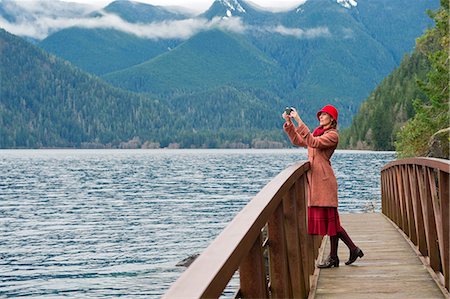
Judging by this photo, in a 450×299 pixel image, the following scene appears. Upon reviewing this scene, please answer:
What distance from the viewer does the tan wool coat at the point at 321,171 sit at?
27.4 feet

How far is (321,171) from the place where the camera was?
28.2ft

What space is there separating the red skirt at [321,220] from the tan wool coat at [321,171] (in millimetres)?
106

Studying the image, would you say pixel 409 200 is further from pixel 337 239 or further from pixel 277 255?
pixel 277 255

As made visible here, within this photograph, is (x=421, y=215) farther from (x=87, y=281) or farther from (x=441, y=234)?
(x=87, y=281)

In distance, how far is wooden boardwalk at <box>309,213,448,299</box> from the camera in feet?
25.4

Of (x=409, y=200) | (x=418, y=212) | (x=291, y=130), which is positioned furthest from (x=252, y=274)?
(x=409, y=200)

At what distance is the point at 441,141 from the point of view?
4541cm

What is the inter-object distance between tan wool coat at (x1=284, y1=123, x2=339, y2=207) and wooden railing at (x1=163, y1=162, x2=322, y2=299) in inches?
29.1

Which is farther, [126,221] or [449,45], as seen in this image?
[126,221]

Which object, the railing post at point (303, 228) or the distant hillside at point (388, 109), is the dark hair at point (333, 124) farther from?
the distant hillside at point (388, 109)

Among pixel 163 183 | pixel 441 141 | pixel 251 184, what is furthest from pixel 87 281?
pixel 163 183

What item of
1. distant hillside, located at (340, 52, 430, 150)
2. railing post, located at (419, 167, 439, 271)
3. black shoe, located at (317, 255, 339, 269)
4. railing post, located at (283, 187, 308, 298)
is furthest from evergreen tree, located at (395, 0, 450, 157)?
distant hillside, located at (340, 52, 430, 150)

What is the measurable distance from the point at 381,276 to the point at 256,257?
4.88 meters

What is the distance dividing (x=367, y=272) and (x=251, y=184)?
7938cm
